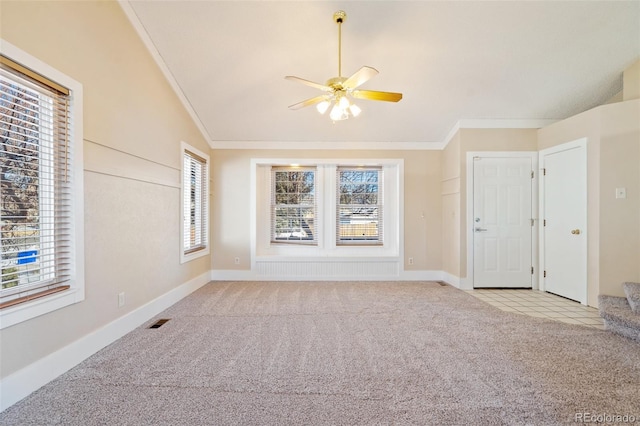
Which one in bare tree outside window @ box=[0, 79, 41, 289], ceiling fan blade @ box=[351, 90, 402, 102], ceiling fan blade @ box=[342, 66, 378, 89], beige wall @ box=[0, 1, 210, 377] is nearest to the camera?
bare tree outside window @ box=[0, 79, 41, 289]

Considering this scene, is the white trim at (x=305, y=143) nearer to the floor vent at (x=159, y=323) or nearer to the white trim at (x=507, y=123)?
the white trim at (x=507, y=123)

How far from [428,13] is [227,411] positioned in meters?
3.74

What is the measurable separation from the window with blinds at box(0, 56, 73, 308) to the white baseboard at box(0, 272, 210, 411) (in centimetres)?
47

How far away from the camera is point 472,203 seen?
4496mm

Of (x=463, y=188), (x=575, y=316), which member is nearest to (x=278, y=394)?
(x=575, y=316)

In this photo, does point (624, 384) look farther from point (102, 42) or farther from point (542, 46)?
point (102, 42)

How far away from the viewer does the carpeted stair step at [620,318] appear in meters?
2.70

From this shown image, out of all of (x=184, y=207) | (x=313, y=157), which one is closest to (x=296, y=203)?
(x=313, y=157)

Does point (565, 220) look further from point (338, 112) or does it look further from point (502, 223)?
point (338, 112)

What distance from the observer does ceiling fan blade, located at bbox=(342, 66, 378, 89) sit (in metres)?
2.25

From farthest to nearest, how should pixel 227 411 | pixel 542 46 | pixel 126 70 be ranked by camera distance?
pixel 542 46 → pixel 126 70 → pixel 227 411

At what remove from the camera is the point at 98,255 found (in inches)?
100

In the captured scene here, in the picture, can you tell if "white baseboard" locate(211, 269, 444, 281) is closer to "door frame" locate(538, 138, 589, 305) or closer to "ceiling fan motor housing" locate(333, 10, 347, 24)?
"door frame" locate(538, 138, 589, 305)

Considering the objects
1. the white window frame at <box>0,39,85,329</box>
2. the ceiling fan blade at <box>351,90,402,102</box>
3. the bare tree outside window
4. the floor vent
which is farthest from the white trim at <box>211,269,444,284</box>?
the ceiling fan blade at <box>351,90,402,102</box>
